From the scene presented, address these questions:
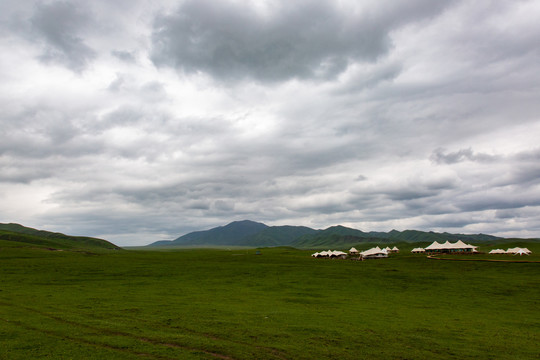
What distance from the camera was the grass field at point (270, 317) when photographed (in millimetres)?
19078

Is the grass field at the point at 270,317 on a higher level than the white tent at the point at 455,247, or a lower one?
lower

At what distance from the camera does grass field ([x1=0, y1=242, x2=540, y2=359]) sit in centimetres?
1908

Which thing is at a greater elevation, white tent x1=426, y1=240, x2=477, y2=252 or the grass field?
white tent x1=426, y1=240, x2=477, y2=252

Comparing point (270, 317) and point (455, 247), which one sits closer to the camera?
point (270, 317)

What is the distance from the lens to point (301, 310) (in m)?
33.1

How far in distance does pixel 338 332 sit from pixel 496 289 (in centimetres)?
3997

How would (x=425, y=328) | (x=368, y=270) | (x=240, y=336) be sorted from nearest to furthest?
1. (x=240, y=336)
2. (x=425, y=328)
3. (x=368, y=270)

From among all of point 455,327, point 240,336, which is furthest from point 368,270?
point 240,336

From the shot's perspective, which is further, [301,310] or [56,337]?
[301,310]

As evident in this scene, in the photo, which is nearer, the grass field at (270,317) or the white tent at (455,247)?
the grass field at (270,317)

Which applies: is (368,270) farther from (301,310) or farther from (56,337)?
(56,337)

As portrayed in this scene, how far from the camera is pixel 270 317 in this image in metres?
28.2

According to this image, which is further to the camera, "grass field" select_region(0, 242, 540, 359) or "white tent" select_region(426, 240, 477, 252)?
"white tent" select_region(426, 240, 477, 252)

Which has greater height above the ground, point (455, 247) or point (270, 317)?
point (455, 247)
